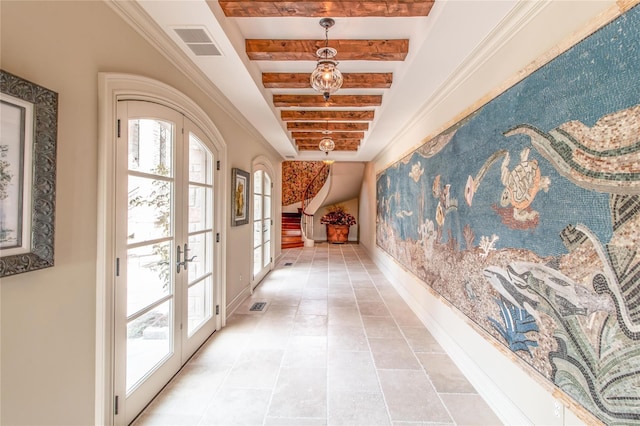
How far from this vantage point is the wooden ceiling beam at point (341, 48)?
254 centimetres

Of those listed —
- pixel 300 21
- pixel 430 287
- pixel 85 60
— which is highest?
pixel 300 21

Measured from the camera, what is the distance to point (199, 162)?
9.65 feet

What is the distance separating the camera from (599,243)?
4.26ft

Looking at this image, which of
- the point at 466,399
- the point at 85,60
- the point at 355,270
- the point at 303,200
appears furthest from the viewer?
the point at 303,200

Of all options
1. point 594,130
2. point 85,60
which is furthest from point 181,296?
point 594,130

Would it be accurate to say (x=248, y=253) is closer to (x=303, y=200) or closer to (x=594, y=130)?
(x=594, y=130)

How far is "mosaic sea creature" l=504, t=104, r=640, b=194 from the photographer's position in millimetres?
1172

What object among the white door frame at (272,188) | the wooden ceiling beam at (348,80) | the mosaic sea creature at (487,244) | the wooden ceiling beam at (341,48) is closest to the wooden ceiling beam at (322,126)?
the white door frame at (272,188)

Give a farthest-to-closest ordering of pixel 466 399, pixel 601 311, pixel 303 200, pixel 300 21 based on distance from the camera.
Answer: pixel 303 200 → pixel 300 21 → pixel 466 399 → pixel 601 311

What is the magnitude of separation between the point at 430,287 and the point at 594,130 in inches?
94.4

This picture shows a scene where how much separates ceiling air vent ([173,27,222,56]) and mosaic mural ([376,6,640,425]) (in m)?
2.24

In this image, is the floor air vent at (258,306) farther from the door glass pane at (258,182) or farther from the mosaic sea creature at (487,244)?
the mosaic sea creature at (487,244)

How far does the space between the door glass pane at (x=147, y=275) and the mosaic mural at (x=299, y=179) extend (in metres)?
8.25

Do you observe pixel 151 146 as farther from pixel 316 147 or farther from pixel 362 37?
pixel 316 147
